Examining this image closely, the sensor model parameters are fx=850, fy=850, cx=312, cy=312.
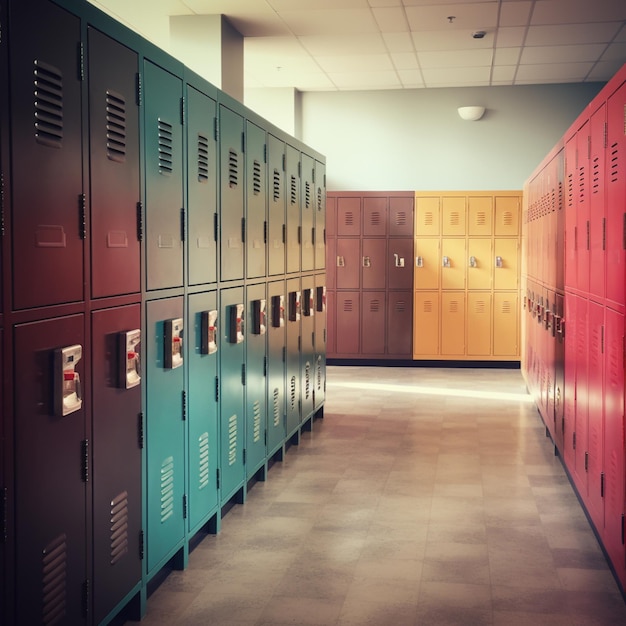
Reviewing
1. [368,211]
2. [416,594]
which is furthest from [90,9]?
[368,211]

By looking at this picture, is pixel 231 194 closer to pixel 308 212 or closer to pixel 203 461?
pixel 203 461

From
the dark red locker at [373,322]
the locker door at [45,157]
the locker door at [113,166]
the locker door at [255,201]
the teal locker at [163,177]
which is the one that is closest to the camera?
the locker door at [45,157]

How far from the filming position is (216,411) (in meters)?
4.23

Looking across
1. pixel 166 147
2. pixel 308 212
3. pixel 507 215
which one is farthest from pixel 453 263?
pixel 166 147

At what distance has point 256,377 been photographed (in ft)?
16.6

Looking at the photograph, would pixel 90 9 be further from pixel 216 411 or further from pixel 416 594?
pixel 416 594

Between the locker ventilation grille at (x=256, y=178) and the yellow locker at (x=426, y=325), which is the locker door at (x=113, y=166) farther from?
the yellow locker at (x=426, y=325)

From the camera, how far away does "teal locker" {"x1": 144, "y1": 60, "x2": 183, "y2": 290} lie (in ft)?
10.7

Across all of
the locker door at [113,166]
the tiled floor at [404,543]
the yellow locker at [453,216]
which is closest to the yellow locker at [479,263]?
the yellow locker at [453,216]

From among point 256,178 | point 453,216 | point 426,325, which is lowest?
point 426,325

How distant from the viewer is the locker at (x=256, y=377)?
4871 millimetres

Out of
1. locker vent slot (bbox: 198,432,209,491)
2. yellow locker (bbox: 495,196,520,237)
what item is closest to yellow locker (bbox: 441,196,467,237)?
yellow locker (bbox: 495,196,520,237)

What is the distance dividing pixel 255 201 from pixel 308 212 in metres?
1.67

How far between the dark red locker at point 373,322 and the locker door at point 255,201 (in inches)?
213
